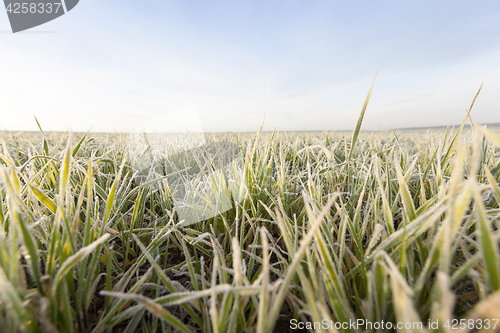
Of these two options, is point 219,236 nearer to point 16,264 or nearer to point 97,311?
point 97,311

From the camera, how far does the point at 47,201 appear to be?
544mm

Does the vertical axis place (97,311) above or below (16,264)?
below

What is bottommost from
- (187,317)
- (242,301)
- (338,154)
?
(187,317)

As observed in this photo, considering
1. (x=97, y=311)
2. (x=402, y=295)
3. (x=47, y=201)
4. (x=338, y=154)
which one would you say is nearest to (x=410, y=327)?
(x=402, y=295)

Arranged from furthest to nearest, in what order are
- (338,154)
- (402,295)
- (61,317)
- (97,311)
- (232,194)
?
(338,154) → (232,194) → (97,311) → (61,317) → (402,295)

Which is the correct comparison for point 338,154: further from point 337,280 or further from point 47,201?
point 47,201

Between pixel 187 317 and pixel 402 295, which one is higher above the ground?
pixel 402 295

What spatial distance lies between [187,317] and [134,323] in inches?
4.9

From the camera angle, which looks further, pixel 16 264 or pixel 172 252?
pixel 172 252

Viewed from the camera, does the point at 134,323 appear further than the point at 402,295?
Yes

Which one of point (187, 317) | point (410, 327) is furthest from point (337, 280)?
point (187, 317)

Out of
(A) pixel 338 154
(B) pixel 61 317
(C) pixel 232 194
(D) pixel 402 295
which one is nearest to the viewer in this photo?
(D) pixel 402 295

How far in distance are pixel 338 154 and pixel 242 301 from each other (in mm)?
1417

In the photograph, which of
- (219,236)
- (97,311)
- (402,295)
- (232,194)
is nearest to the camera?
(402,295)
